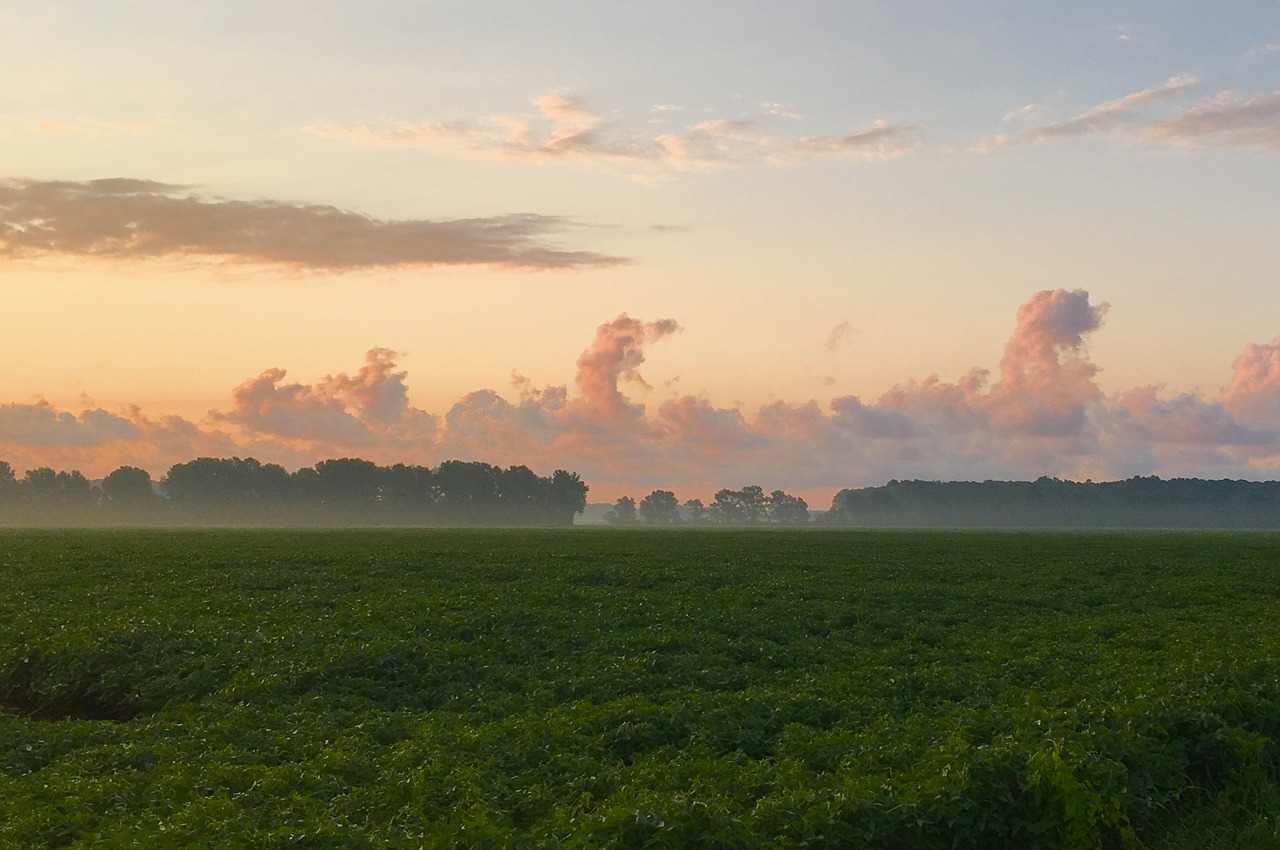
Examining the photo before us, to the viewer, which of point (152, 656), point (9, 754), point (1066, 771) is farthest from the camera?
point (152, 656)

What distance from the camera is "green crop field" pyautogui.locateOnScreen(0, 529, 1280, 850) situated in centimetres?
1357

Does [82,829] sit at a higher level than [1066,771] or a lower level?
lower

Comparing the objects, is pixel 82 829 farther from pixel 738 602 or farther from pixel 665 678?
pixel 738 602

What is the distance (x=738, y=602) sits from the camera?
116 ft

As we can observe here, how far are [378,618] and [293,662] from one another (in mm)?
5719

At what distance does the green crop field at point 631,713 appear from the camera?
13.6 metres

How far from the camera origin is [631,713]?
63.6 ft

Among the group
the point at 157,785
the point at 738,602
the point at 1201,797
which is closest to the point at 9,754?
the point at 157,785

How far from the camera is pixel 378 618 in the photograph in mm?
30844

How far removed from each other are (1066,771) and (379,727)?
38.8 ft

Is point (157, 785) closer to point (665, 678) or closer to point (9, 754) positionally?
point (9, 754)

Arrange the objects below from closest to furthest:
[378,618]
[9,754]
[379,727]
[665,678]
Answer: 1. [9,754]
2. [379,727]
3. [665,678]
4. [378,618]

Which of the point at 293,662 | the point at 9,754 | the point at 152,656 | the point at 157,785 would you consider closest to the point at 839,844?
the point at 157,785

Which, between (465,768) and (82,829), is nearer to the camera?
(82,829)
